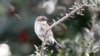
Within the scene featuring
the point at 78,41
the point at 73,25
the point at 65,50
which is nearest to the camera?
the point at 65,50

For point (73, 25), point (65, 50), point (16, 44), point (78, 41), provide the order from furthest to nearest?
point (16, 44) → point (73, 25) → point (78, 41) → point (65, 50)

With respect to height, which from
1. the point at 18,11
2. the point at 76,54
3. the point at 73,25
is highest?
the point at 18,11

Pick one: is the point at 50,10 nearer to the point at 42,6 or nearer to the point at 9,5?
the point at 42,6

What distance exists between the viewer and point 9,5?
16.2 feet

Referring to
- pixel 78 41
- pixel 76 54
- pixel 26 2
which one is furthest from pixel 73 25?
pixel 76 54

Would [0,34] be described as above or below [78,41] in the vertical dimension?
above

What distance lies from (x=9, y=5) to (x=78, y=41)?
77.2 inches

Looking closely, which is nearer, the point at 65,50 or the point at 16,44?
the point at 65,50

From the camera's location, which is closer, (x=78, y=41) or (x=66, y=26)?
(x=78, y=41)

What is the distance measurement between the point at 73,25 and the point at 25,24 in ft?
2.33

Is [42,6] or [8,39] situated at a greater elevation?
[42,6]

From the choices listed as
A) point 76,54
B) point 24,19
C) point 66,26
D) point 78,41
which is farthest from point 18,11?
point 76,54

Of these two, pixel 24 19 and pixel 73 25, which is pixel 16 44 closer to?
pixel 24 19

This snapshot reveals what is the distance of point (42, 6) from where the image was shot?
4910 mm
